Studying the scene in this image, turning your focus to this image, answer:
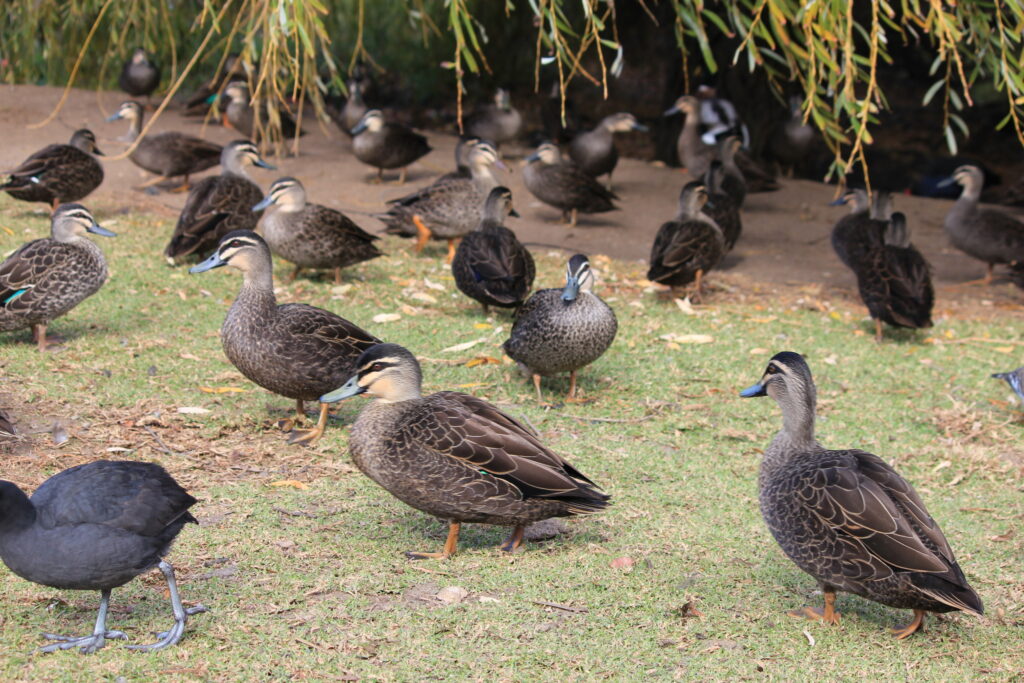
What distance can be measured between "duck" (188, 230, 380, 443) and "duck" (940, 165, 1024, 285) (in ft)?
22.7

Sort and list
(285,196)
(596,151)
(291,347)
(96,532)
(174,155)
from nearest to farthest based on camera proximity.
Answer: (96,532)
(291,347)
(285,196)
(174,155)
(596,151)

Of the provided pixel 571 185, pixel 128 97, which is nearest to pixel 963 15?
pixel 571 185

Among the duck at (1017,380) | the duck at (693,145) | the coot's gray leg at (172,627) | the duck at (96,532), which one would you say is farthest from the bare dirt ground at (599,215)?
the coot's gray leg at (172,627)

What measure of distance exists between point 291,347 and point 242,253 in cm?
→ 89

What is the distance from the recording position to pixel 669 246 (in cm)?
912

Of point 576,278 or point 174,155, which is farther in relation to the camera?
point 174,155

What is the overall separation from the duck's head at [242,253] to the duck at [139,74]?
9218 millimetres

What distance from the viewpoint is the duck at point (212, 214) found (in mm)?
9047

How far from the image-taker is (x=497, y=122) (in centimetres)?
1512

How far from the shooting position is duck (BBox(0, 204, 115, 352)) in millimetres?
6883

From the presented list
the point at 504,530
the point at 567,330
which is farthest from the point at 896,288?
the point at 504,530

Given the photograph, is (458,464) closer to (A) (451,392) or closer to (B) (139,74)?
(A) (451,392)

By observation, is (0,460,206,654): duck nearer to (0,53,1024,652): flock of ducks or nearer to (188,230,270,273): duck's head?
(0,53,1024,652): flock of ducks

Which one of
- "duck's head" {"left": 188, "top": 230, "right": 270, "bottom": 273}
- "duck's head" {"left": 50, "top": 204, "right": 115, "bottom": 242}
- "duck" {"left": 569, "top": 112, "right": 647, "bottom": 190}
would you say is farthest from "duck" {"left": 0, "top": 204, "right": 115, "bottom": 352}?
"duck" {"left": 569, "top": 112, "right": 647, "bottom": 190}
